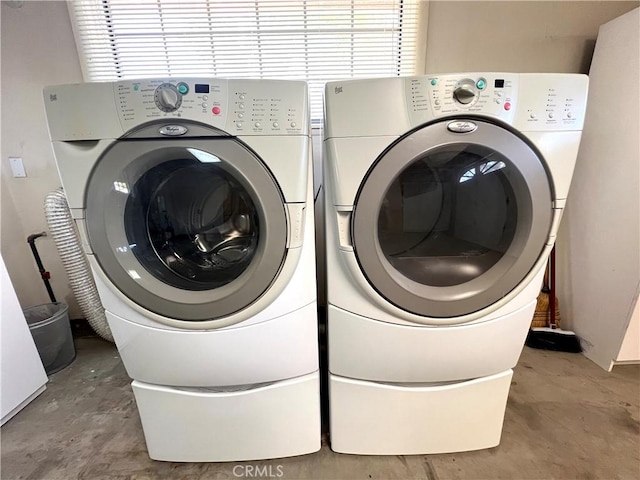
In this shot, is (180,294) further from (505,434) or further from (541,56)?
(541,56)

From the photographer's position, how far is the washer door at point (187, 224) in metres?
0.69

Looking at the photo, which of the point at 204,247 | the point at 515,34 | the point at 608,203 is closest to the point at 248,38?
the point at 204,247

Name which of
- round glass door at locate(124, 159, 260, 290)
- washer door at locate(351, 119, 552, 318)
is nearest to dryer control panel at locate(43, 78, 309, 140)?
round glass door at locate(124, 159, 260, 290)

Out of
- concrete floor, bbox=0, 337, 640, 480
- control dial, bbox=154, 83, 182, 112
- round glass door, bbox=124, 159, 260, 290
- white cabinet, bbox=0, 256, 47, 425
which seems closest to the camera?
control dial, bbox=154, 83, 182, 112

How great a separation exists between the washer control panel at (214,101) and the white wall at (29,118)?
1.11 meters

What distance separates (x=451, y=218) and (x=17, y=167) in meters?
2.01

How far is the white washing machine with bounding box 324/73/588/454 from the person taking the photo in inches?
26.6

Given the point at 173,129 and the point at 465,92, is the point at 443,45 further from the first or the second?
the point at 173,129

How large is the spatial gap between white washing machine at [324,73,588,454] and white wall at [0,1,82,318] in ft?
4.95

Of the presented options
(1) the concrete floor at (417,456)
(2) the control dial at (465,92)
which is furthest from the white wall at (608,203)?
(2) the control dial at (465,92)

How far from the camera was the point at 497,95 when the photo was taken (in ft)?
2.20

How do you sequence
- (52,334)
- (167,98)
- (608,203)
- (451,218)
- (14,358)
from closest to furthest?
(167,98) → (451,218) → (14,358) → (608,203) → (52,334)

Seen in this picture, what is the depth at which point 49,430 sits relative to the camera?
1090mm

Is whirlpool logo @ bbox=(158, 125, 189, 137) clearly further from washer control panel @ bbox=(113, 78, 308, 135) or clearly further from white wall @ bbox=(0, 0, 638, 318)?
white wall @ bbox=(0, 0, 638, 318)
